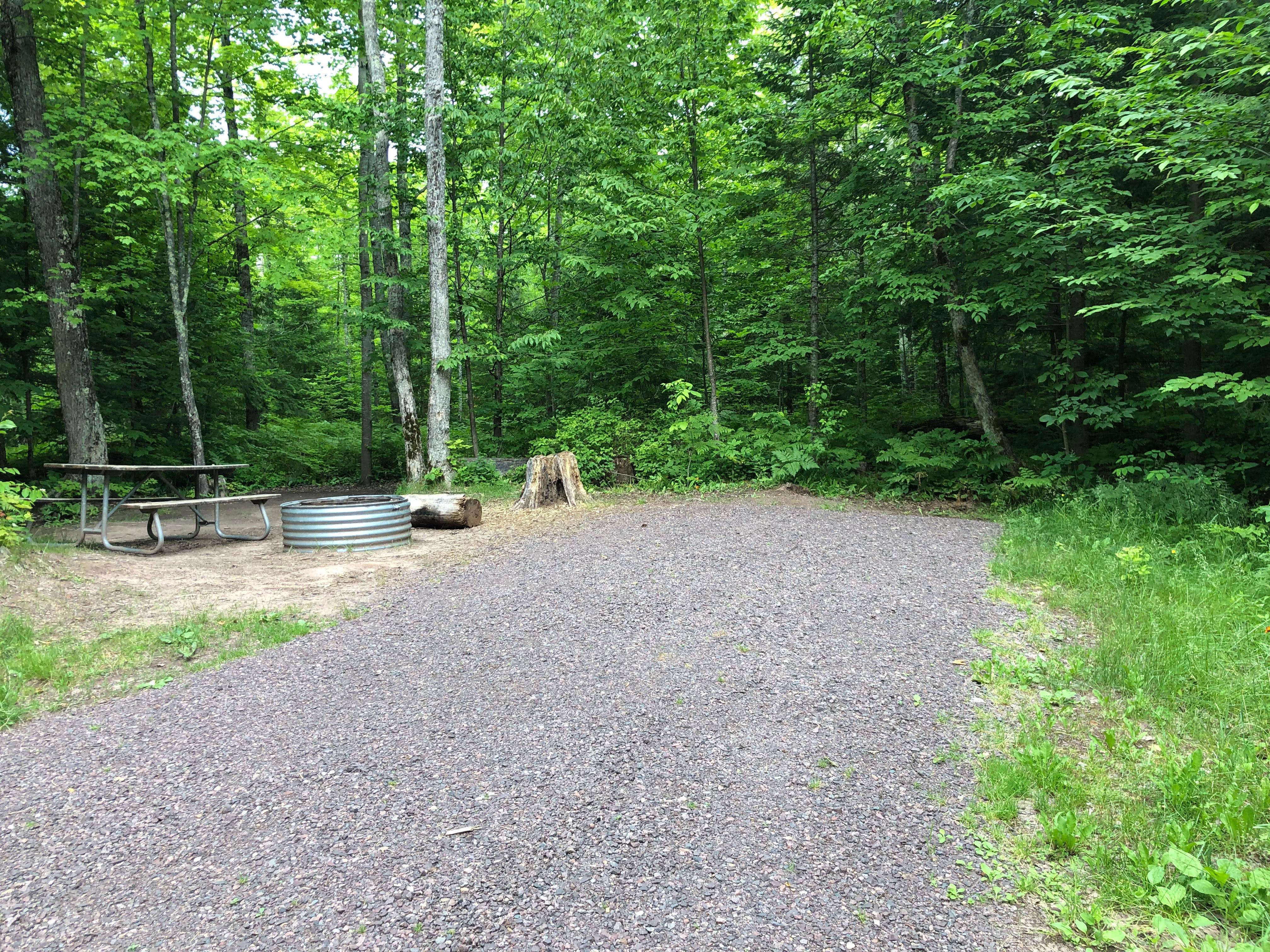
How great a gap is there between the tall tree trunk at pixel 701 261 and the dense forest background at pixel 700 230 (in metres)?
0.08

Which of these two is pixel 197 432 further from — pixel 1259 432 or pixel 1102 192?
pixel 1259 432

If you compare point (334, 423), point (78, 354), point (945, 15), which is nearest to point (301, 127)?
point (78, 354)

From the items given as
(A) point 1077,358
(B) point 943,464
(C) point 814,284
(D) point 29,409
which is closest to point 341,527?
(B) point 943,464

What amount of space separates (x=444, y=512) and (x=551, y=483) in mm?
1854

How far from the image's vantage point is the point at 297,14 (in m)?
12.6

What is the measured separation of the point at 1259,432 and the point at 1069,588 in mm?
5581

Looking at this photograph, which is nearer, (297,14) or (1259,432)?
(1259,432)

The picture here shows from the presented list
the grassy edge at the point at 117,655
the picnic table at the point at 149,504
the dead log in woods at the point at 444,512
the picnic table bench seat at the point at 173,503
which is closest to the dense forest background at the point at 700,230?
the dead log in woods at the point at 444,512

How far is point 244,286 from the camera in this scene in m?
15.9

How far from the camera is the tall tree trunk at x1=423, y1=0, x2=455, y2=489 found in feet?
33.9

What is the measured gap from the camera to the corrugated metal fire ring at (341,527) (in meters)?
6.98

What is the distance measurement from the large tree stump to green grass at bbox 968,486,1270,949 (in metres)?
5.98

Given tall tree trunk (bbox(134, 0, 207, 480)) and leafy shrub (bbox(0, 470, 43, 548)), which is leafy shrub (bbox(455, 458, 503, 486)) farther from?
leafy shrub (bbox(0, 470, 43, 548))

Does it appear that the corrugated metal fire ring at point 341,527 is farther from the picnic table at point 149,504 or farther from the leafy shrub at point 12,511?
the leafy shrub at point 12,511
